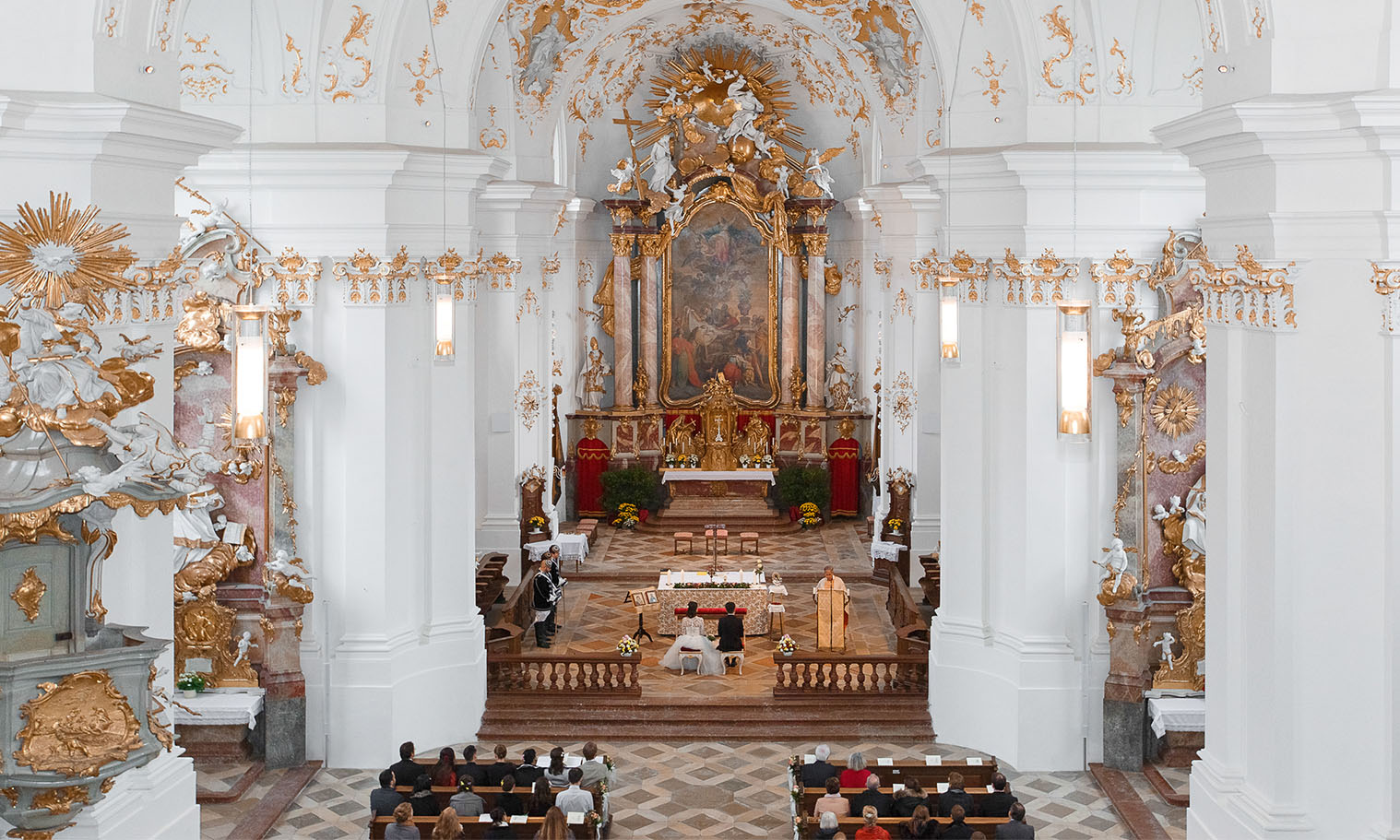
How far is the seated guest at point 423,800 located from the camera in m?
11.7

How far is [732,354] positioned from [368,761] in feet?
51.4

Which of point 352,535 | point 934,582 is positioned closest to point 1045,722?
point 934,582

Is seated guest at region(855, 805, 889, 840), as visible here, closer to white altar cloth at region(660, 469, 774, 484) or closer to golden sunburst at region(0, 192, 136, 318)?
golden sunburst at region(0, 192, 136, 318)

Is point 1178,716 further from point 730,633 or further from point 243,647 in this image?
point 243,647

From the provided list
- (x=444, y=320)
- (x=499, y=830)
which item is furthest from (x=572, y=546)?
(x=499, y=830)

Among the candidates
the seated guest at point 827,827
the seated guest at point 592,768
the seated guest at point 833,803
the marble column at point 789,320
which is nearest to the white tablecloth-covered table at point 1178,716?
the seated guest at point 833,803

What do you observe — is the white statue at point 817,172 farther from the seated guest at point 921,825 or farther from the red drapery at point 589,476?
the seated guest at point 921,825

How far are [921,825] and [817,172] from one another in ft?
61.1

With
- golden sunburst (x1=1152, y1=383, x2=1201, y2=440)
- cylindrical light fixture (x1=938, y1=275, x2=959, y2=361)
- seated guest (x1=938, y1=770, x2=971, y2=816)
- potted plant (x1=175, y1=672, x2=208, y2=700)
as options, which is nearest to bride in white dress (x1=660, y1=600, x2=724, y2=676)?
cylindrical light fixture (x1=938, y1=275, x2=959, y2=361)

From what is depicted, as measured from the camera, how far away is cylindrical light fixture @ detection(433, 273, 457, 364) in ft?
48.4

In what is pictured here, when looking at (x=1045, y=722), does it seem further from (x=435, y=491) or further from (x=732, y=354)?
(x=732, y=354)

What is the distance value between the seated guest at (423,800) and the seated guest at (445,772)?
446 millimetres

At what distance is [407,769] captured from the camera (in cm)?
1223

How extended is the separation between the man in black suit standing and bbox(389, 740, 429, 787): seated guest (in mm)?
5756
